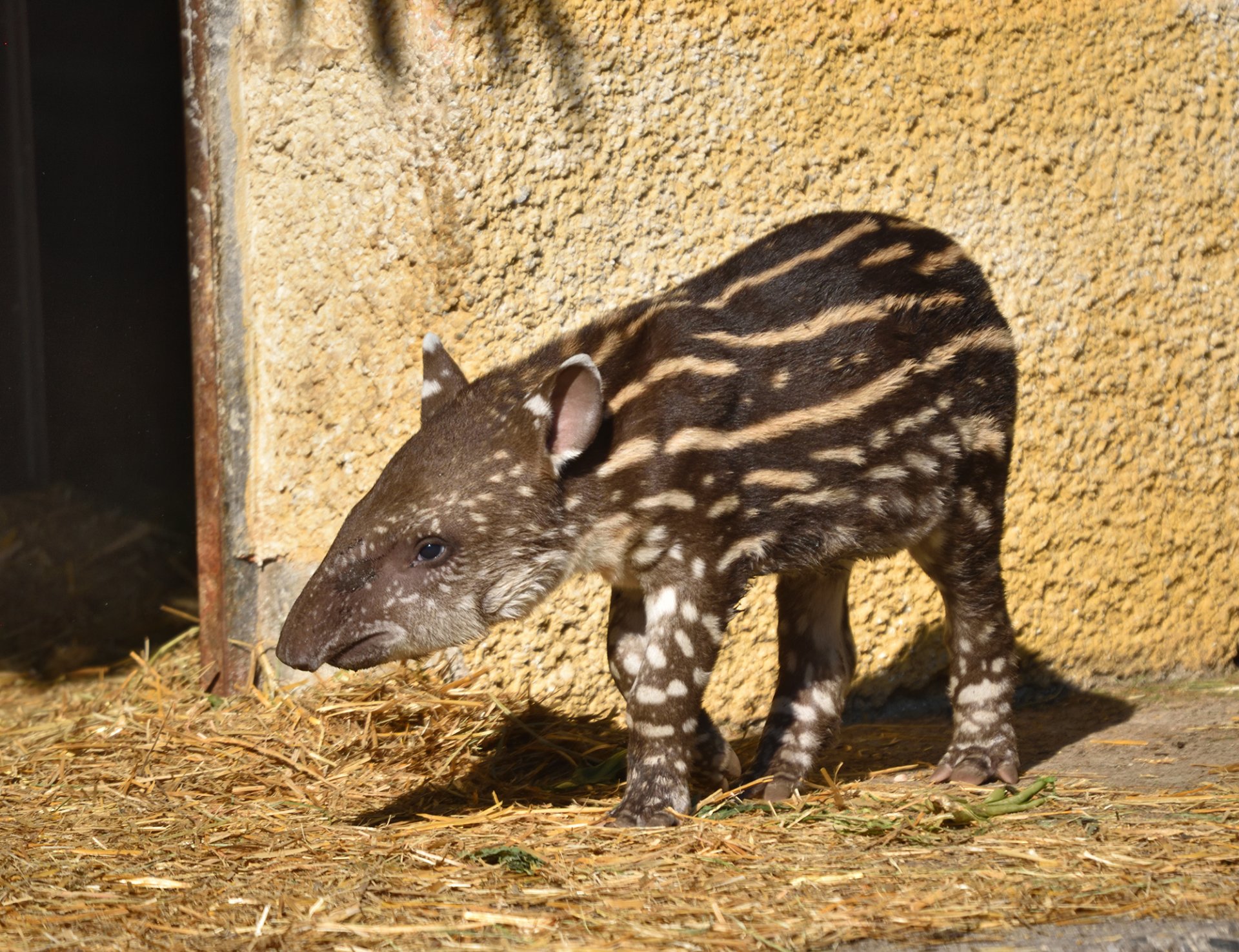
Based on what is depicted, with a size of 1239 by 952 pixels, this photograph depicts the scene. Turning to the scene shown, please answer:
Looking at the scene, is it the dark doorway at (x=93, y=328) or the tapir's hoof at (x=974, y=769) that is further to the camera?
the dark doorway at (x=93, y=328)

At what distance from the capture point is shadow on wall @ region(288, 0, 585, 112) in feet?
14.9

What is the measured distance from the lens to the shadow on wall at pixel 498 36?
4.55 meters

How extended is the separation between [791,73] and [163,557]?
3.85m

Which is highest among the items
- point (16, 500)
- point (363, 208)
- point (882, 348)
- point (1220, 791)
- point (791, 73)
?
point (791, 73)

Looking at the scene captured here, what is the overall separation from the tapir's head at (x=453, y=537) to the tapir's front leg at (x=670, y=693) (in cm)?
34

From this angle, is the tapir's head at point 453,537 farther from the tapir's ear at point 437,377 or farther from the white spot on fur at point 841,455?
the white spot on fur at point 841,455

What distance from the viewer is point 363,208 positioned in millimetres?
4652

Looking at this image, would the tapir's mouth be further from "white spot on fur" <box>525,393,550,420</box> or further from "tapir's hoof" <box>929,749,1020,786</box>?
"tapir's hoof" <box>929,749,1020,786</box>

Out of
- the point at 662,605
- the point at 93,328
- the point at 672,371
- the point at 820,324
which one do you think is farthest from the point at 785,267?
the point at 93,328

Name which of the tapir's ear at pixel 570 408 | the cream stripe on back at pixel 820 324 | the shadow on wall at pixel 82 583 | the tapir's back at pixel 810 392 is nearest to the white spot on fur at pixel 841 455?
the tapir's back at pixel 810 392

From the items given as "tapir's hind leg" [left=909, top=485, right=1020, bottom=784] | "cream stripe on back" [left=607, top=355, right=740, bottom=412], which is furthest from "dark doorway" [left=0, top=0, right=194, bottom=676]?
"tapir's hind leg" [left=909, top=485, right=1020, bottom=784]

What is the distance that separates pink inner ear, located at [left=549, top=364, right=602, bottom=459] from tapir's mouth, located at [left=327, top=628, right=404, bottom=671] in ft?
2.21

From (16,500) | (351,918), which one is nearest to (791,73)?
(351,918)

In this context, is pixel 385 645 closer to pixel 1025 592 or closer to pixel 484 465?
pixel 484 465
